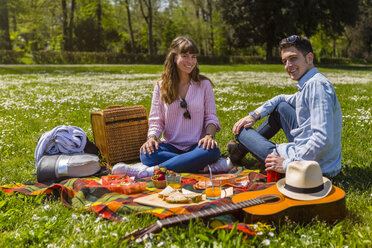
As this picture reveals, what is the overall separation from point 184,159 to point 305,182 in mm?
1987

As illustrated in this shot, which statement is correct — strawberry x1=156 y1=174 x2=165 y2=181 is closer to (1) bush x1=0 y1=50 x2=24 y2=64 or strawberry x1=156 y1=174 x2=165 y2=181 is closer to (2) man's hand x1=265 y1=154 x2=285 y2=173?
(2) man's hand x1=265 y1=154 x2=285 y2=173

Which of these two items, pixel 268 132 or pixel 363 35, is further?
pixel 363 35

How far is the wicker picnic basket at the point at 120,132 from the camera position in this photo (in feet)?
17.9

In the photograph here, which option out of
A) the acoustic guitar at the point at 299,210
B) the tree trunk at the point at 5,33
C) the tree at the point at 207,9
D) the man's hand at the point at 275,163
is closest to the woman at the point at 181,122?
the man's hand at the point at 275,163

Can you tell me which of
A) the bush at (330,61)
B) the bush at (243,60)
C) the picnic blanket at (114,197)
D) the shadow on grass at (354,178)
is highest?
the bush at (243,60)

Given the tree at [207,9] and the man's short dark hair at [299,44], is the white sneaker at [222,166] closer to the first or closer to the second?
the man's short dark hair at [299,44]

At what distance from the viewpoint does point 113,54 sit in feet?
133

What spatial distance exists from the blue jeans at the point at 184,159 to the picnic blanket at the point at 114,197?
18 cm

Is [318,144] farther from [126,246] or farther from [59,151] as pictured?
[59,151]

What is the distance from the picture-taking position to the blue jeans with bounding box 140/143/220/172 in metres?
4.78

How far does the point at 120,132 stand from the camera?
18.2ft

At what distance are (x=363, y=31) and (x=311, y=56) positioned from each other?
2376 inches

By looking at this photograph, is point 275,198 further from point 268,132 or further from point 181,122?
point 181,122

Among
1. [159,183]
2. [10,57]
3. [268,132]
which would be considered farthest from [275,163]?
[10,57]
